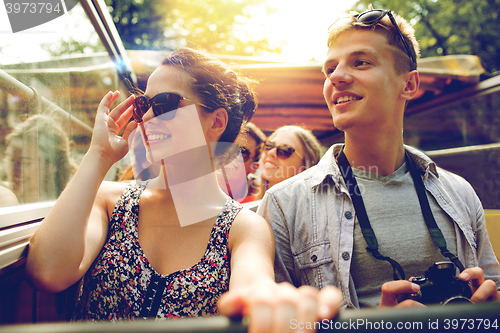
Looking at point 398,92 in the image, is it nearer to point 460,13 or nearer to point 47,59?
point 47,59

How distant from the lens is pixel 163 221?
1.58 m

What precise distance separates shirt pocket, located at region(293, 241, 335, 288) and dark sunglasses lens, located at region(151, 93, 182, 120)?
1.04 meters

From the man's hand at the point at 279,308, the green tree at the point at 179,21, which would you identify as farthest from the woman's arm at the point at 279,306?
the green tree at the point at 179,21

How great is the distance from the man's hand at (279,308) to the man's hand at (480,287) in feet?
3.38

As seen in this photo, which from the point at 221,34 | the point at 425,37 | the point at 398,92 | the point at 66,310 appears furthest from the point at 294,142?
the point at 425,37

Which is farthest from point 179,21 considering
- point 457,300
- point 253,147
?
point 457,300

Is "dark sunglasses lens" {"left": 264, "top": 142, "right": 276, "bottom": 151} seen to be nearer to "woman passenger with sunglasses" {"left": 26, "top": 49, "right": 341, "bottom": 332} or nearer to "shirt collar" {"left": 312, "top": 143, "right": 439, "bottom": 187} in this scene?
"shirt collar" {"left": 312, "top": 143, "right": 439, "bottom": 187}

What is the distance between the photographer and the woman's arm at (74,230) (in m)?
1.13

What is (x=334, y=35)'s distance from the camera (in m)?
1.98

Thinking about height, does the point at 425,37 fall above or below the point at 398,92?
above

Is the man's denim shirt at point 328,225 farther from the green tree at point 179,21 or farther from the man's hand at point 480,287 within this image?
the green tree at point 179,21

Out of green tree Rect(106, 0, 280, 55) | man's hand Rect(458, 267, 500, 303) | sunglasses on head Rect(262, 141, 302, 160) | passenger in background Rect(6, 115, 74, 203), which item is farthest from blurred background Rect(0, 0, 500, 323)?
green tree Rect(106, 0, 280, 55)

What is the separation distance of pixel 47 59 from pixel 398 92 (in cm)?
215

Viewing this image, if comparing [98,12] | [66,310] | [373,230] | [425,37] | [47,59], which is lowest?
[66,310]
